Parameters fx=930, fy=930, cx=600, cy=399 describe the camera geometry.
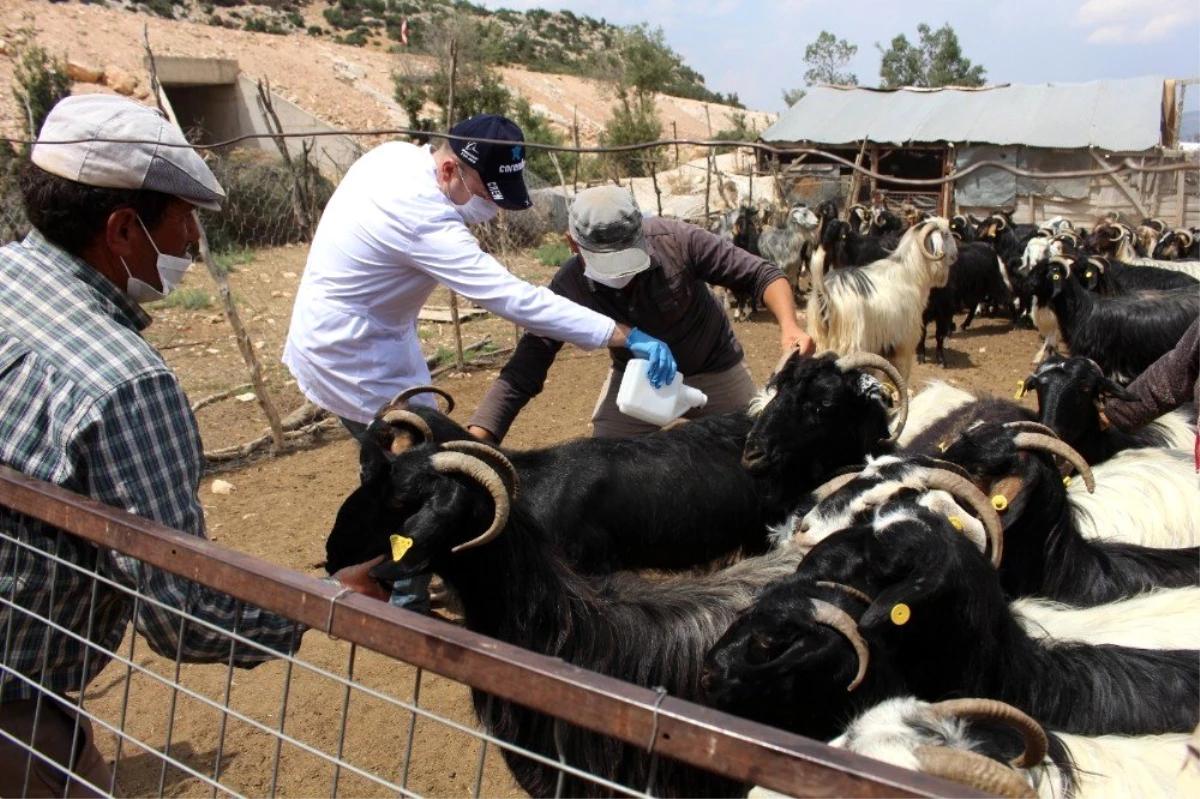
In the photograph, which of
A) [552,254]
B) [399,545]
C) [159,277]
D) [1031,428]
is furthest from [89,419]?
[552,254]

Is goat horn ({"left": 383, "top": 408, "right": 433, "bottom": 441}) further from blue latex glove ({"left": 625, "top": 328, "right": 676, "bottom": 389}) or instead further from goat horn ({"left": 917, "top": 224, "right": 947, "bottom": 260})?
goat horn ({"left": 917, "top": 224, "right": 947, "bottom": 260})

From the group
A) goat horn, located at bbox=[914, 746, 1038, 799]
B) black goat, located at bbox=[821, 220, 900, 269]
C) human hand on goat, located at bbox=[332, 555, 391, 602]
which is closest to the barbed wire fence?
black goat, located at bbox=[821, 220, 900, 269]

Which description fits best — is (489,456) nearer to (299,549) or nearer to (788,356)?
(788,356)

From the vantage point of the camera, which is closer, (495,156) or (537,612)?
(537,612)

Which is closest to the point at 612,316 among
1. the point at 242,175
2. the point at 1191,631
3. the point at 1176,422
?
the point at 1191,631

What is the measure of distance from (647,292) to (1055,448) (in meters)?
1.80

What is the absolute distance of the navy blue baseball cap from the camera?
3.79m

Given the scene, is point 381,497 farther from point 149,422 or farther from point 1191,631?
point 1191,631

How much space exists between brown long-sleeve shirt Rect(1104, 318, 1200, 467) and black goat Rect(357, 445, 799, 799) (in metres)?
1.99

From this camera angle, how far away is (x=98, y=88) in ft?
85.0

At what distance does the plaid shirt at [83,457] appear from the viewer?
195 cm

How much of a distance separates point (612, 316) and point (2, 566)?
2.74 meters

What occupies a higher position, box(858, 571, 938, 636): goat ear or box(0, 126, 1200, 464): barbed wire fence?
box(0, 126, 1200, 464): barbed wire fence

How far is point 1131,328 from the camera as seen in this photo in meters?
8.66
